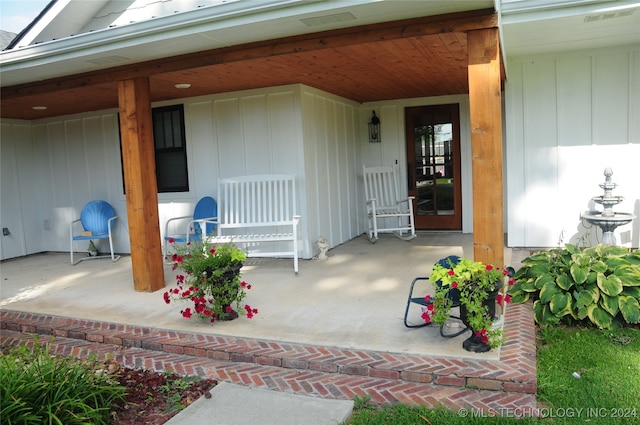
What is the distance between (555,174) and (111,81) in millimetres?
4708

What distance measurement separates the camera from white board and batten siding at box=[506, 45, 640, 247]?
527cm

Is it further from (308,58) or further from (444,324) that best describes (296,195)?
(444,324)

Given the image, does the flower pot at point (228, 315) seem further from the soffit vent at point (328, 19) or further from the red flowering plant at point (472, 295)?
the soffit vent at point (328, 19)

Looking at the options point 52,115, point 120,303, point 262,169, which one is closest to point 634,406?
point 120,303

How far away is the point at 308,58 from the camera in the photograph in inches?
173

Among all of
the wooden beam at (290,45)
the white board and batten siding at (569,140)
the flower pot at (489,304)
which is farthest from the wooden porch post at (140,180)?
the white board and batten siding at (569,140)

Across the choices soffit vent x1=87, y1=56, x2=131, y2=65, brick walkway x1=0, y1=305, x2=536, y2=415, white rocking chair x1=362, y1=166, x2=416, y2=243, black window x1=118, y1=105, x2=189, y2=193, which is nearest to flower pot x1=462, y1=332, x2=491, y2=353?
brick walkway x1=0, y1=305, x2=536, y2=415

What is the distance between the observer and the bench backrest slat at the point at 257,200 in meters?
5.89

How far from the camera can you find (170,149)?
677cm

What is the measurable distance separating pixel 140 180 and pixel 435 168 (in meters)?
4.54

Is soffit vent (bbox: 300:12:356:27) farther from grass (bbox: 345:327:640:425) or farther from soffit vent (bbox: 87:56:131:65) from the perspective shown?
grass (bbox: 345:327:640:425)

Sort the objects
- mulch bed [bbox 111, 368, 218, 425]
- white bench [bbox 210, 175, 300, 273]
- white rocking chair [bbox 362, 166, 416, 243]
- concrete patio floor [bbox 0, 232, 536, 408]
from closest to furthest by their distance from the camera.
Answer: mulch bed [bbox 111, 368, 218, 425]
concrete patio floor [bbox 0, 232, 536, 408]
white bench [bbox 210, 175, 300, 273]
white rocking chair [bbox 362, 166, 416, 243]

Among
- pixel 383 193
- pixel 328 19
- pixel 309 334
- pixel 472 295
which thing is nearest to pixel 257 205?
pixel 383 193

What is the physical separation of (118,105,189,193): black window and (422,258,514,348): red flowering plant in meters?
4.54
